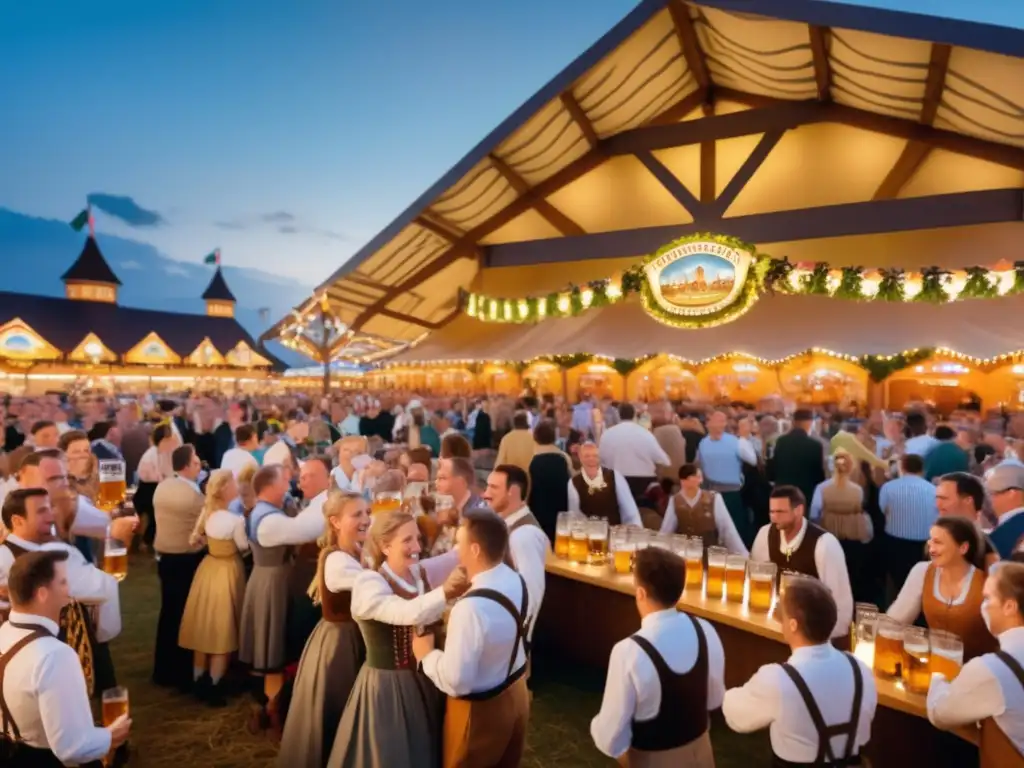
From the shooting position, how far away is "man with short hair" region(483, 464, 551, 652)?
328 centimetres

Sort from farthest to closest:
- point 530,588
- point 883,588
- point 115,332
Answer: point 115,332, point 883,588, point 530,588

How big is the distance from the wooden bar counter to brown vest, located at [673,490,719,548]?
625 mm

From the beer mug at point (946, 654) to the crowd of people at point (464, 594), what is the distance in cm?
25

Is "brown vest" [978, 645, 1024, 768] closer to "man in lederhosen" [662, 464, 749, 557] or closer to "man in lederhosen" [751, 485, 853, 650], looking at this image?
"man in lederhosen" [751, 485, 853, 650]

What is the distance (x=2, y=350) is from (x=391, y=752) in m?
37.7

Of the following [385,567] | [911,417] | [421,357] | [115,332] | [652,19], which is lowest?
[385,567]

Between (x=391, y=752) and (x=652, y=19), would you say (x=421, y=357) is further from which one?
(x=391, y=752)

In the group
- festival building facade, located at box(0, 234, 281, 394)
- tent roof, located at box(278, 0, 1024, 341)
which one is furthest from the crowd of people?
festival building facade, located at box(0, 234, 281, 394)

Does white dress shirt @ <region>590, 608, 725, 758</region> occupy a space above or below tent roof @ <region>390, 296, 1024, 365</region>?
below

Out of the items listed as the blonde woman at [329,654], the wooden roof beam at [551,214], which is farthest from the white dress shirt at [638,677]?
the wooden roof beam at [551,214]

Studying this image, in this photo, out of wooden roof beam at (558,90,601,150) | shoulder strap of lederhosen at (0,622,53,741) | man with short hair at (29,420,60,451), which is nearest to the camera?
shoulder strap of lederhosen at (0,622,53,741)

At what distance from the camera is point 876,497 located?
562cm

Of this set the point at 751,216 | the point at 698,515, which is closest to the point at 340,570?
the point at 698,515

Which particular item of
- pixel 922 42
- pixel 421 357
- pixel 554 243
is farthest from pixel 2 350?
pixel 922 42
